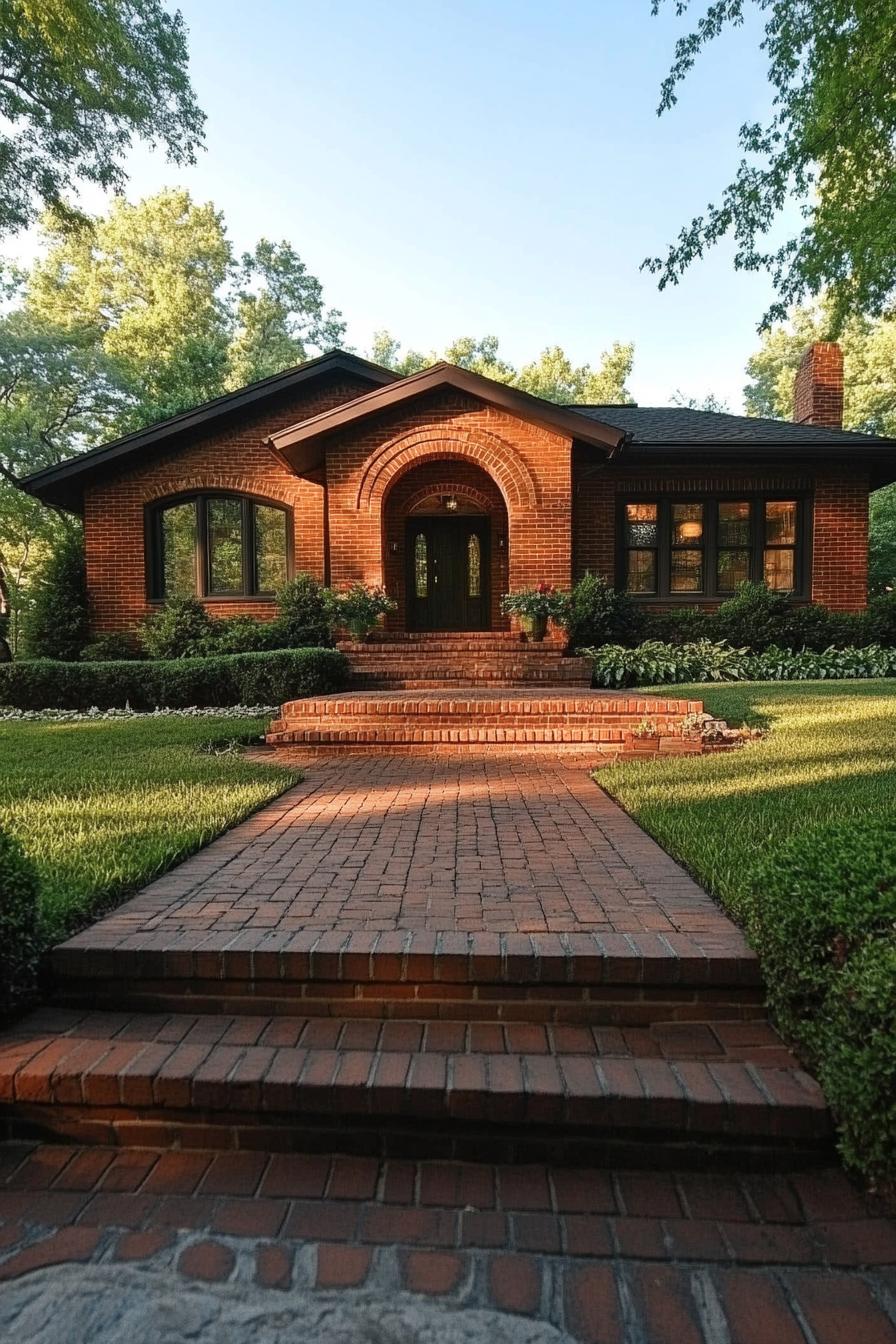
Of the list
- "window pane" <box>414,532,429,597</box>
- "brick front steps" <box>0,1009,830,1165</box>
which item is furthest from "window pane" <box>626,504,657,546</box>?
"brick front steps" <box>0,1009,830,1165</box>

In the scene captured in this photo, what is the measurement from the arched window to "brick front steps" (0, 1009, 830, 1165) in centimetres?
1189

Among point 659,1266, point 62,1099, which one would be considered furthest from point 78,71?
point 659,1266

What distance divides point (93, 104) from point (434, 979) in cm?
1789

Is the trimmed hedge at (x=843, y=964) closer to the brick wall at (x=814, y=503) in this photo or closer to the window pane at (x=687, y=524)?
the brick wall at (x=814, y=503)

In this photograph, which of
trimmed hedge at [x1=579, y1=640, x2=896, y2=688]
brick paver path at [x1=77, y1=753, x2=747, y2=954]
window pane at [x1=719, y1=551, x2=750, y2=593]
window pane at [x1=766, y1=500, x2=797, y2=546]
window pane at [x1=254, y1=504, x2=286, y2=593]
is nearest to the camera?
brick paver path at [x1=77, y1=753, x2=747, y2=954]

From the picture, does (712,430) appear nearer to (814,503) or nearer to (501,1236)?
(814,503)

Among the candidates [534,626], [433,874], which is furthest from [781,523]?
[433,874]

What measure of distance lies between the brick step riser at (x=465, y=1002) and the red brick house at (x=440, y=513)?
10.7 m

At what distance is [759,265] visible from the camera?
1182 cm

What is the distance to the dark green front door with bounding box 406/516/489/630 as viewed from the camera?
543 inches

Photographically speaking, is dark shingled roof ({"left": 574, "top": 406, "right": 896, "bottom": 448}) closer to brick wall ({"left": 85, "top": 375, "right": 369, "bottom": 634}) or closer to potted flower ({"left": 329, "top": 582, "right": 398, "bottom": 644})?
potted flower ({"left": 329, "top": 582, "right": 398, "bottom": 644})

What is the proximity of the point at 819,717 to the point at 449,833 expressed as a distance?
487cm

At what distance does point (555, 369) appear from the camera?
45.4 meters

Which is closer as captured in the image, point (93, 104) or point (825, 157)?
point (825, 157)
